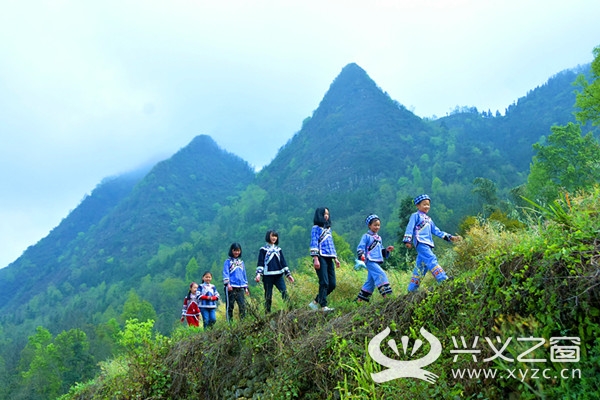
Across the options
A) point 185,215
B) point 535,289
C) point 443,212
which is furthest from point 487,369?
point 185,215

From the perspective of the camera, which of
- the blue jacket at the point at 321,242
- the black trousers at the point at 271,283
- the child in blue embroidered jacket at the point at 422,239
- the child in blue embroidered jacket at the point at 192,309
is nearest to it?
the child in blue embroidered jacket at the point at 422,239

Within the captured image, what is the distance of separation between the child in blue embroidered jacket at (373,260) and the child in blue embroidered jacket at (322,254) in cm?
53

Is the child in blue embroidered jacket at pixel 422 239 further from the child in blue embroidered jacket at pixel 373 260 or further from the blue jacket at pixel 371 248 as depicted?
the blue jacket at pixel 371 248

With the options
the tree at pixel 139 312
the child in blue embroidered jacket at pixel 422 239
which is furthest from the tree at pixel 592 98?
the tree at pixel 139 312

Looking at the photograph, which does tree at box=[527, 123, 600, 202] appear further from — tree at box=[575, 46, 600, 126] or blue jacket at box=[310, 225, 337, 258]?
blue jacket at box=[310, 225, 337, 258]

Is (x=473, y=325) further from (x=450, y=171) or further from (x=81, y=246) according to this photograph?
(x=81, y=246)

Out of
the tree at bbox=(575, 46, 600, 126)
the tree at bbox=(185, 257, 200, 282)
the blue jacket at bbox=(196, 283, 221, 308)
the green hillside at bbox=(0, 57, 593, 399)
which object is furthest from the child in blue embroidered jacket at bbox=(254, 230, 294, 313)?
the tree at bbox=(185, 257, 200, 282)

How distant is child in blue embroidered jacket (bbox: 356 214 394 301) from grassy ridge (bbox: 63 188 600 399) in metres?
0.52

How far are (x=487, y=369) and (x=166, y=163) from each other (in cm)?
19447

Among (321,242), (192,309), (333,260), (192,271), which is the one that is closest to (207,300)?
(192,309)

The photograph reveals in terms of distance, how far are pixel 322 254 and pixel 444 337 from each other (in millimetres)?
3107

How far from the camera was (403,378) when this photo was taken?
3445mm

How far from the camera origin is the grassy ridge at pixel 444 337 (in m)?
2.73

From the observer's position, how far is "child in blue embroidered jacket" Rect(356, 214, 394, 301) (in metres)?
6.16
